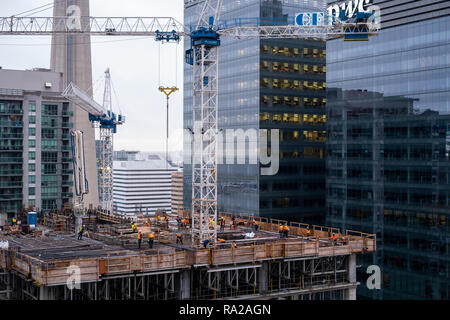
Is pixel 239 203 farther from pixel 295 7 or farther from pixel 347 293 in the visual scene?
pixel 347 293

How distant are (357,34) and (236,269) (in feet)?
167

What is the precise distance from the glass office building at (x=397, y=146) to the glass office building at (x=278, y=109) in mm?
23145

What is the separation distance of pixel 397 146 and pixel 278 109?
4443 centimetres

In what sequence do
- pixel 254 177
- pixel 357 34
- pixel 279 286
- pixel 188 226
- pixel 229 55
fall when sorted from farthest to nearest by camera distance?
pixel 229 55, pixel 254 177, pixel 357 34, pixel 188 226, pixel 279 286

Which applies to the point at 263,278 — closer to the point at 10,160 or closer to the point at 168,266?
the point at 168,266

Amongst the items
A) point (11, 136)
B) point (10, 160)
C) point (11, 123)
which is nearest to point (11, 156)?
point (10, 160)

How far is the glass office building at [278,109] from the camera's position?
508 ft

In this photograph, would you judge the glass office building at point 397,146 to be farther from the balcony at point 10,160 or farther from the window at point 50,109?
the balcony at point 10,160

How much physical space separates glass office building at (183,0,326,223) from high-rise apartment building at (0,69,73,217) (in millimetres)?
44337

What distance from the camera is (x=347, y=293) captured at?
65.7m

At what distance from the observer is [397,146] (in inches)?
4700

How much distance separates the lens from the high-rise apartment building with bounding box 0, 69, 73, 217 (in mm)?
139500

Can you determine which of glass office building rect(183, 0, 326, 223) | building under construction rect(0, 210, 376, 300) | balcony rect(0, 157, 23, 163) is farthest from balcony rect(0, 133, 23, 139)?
building under construction rect(0, 210, 376, 300)

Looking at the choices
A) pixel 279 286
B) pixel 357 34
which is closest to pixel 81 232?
pixel 279 286
